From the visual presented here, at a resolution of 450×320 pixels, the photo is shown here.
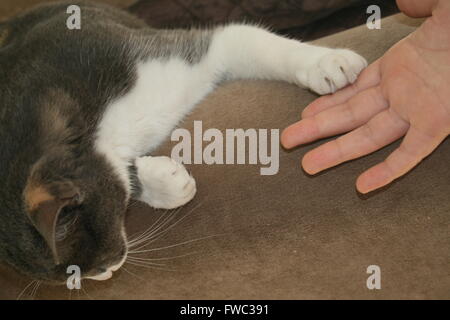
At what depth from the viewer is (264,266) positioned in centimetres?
112

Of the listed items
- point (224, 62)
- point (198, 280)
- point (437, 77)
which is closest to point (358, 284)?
point (198, 280)

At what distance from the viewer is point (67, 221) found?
3.68 ft

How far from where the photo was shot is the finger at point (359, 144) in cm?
120

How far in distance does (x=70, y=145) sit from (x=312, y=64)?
0.62 meters

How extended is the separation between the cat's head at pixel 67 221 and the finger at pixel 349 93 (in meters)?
0.51

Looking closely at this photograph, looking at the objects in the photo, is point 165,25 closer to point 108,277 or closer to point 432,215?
point 108,277

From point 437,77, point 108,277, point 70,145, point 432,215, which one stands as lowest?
point 108,277

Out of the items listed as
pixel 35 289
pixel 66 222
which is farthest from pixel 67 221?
pixel 35 289

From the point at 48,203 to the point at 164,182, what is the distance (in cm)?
32

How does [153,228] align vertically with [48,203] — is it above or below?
below

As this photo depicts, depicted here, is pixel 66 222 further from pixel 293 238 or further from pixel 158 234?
pixel 293 238

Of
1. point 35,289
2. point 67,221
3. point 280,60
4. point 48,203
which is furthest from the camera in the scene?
point 280,60

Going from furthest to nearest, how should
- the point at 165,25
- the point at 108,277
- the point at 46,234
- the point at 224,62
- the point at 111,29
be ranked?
the point at 165,25 < the point at 224,62 < the point at 111,29 < the point at 108,277 < the point at 46,234

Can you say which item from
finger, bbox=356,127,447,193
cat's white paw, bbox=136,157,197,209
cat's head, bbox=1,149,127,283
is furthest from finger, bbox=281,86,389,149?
cat's head, bbox=1,149,127,283
